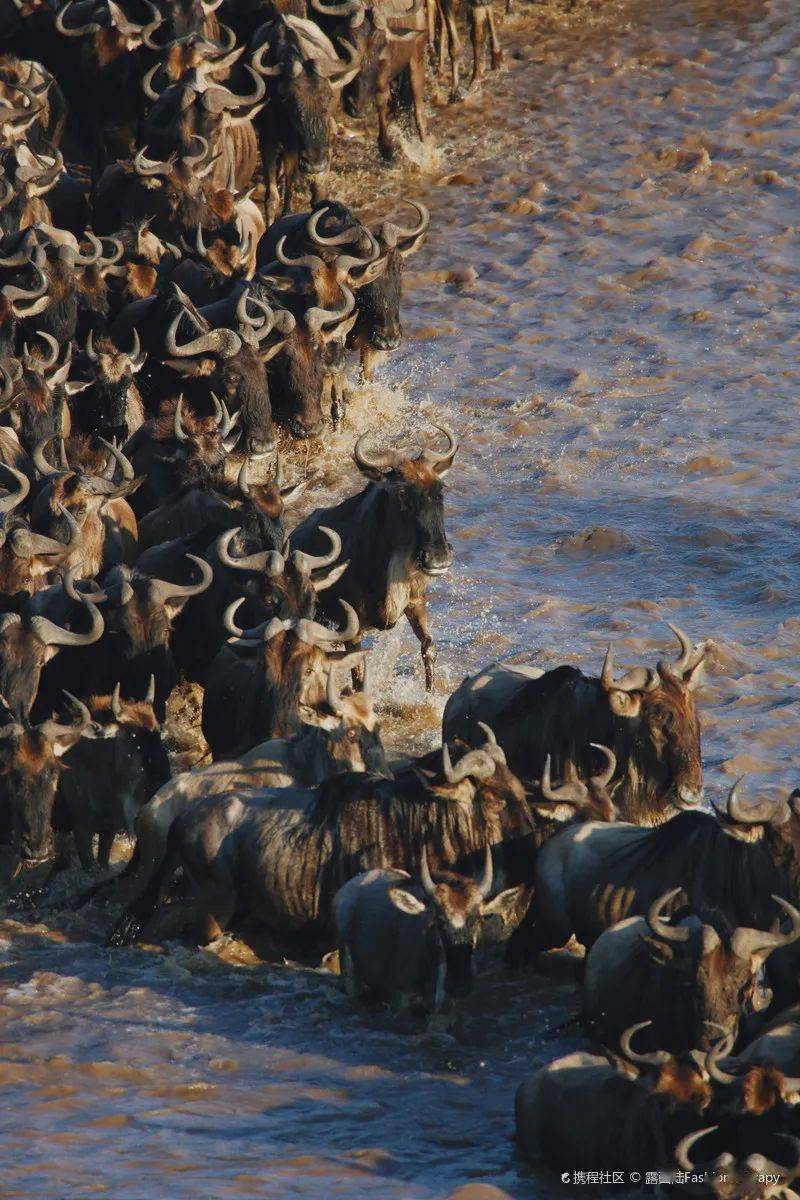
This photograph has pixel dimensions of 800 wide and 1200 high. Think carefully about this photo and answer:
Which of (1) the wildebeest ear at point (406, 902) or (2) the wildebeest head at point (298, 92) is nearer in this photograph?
(1) the wildebeest ear at point (406, 902)

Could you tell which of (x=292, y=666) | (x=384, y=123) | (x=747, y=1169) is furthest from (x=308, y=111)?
(x=747, y=1169)

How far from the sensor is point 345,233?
1612 cm

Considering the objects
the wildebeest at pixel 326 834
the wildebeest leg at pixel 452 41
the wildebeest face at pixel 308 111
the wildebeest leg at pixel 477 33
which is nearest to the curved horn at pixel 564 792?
the wildebeest at pixel 326 834

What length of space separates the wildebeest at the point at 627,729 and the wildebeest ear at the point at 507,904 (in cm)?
94

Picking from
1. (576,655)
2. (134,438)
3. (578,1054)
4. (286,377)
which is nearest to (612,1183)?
(578,1054)

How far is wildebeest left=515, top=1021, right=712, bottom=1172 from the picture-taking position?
7.69 m

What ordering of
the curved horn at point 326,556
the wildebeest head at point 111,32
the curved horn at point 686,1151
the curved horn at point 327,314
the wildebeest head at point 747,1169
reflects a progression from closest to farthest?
the wildebeest head at point 747,1169 < the curved horn at point 686,1151 < the curved horn at point 326,556 < the curved horn at point 327,314 < the wildebeest head at point 111,32

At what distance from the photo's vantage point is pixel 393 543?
1218cm

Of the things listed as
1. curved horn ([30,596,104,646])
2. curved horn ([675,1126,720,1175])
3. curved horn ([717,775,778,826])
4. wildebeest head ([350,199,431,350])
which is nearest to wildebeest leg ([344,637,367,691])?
curved horn ([30,596,104,646])

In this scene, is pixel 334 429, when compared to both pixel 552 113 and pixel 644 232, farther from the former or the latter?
pixel 552 113

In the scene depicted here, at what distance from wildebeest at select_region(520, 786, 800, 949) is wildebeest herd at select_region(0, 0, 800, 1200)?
0.05 ft

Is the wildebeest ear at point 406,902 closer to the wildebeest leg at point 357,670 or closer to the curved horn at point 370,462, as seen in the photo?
the wildebeest leg at point 357,670

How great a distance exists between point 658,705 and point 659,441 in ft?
21.0

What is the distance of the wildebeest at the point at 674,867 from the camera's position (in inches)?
349
